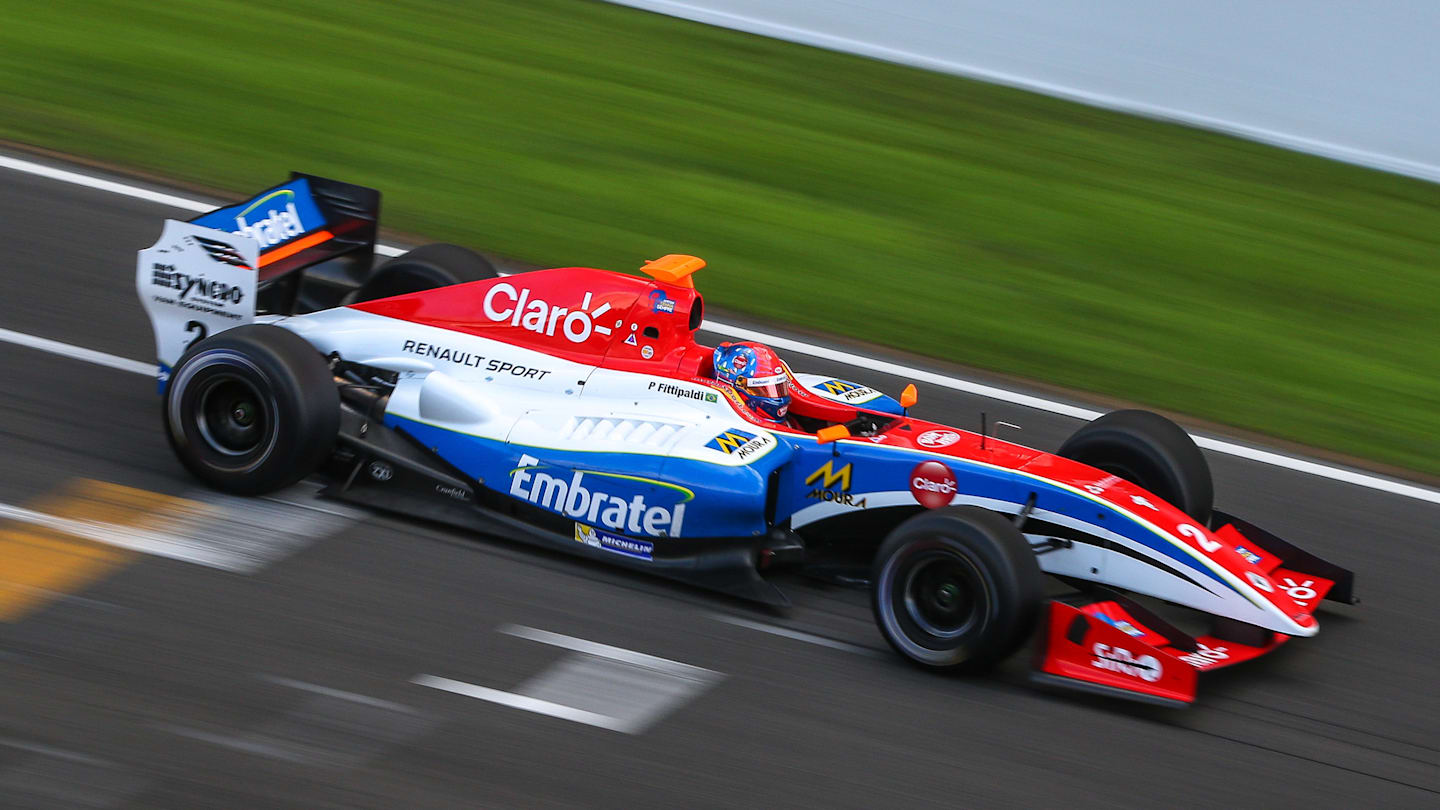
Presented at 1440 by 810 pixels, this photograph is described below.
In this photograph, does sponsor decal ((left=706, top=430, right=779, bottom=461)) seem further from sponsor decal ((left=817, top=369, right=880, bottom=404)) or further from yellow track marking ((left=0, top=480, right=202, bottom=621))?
yellow track marking ((left=0, top=480, right=202, bottom=621))

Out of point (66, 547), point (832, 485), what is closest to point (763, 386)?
point (832, 485)

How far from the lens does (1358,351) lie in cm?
1012

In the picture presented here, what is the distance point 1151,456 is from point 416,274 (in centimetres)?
379

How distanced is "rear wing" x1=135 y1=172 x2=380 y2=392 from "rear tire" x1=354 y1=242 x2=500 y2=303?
131 mm

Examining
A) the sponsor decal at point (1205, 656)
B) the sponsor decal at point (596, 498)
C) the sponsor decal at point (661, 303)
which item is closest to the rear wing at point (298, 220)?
the sponsor decal at point (661, 303)

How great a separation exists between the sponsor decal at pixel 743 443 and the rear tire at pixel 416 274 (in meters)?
1.92

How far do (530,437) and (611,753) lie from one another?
1.75 metres

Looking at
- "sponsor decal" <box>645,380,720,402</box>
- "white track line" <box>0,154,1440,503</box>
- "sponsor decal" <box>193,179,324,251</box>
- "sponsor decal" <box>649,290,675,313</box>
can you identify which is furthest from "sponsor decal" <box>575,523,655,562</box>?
"white track line" <box>0,154,1440,503</box>

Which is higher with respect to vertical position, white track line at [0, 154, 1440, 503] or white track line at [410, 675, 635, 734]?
white track line at [0, 154, 1440, 503]

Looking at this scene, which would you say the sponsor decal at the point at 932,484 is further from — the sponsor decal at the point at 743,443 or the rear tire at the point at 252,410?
the rear tire at the point at 252,410

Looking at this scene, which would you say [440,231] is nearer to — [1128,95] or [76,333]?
[76,333]

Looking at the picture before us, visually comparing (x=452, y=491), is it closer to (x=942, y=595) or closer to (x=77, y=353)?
(x=942, y=595)

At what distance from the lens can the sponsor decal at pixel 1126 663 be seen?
5.73 m

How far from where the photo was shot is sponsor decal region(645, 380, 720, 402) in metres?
6.73
